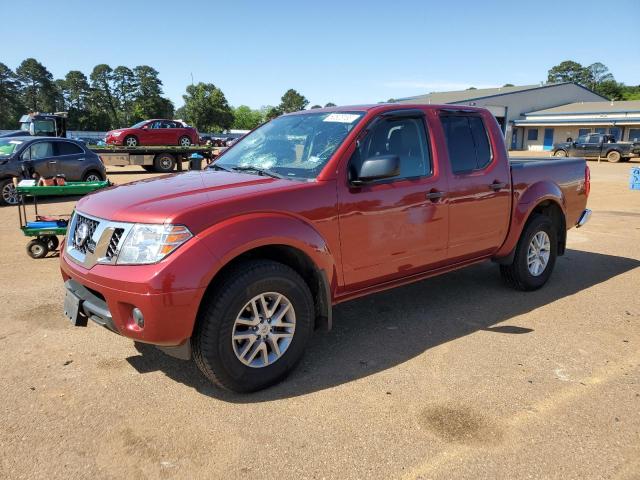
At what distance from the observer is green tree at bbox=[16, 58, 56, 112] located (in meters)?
100

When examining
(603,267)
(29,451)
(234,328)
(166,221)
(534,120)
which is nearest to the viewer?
(29,451)

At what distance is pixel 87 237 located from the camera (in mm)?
3363

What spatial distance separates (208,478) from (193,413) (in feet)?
2.13

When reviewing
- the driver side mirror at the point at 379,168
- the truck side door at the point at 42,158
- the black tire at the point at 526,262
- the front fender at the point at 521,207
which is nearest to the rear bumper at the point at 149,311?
the driver side mirror at the point at 379,168

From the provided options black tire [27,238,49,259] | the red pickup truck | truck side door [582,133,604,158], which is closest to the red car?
black tire [27,238,49,259]

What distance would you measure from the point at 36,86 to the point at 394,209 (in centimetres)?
11819

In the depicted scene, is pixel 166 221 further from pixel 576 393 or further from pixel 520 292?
pixel 520 292

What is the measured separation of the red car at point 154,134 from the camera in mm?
23438

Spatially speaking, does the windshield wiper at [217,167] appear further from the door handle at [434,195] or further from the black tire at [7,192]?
the black tire at [7,192]

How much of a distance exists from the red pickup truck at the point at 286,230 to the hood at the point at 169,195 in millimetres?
15

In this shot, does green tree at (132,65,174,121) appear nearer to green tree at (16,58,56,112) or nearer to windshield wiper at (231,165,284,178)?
green tree at (16,58,56,112)

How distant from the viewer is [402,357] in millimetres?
3863

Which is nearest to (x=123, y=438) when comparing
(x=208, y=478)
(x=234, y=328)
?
(x=208, y=478)

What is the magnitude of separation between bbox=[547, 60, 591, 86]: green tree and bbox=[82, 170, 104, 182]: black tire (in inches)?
5055
